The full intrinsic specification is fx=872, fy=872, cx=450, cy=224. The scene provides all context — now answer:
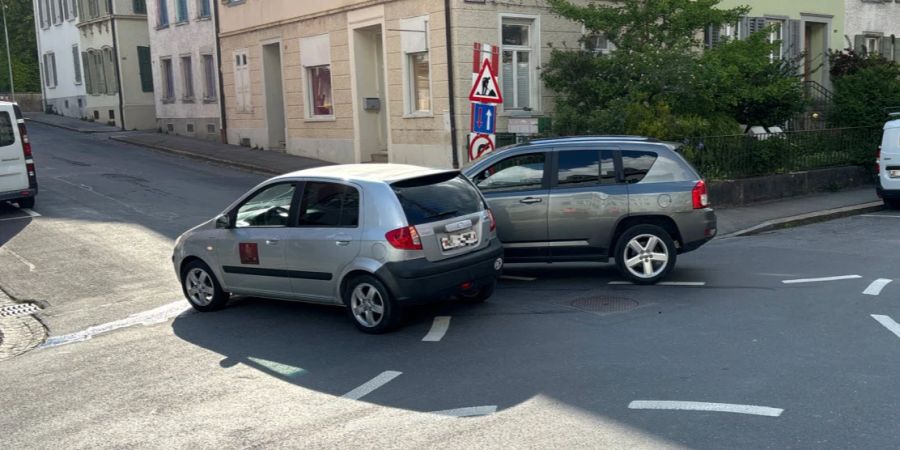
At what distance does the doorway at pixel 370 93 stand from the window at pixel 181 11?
12374mm

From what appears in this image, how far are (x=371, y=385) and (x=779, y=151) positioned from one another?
14317 millimetres

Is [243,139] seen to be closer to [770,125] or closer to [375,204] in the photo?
[770,125]

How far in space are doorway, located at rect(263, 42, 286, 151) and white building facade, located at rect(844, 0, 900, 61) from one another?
67.3 ft

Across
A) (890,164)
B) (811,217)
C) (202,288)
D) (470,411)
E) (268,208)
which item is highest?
(268,208)

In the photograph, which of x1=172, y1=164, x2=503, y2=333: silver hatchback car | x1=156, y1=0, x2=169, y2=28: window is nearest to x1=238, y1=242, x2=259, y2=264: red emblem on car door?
x1=172, y1=164, x2=503, y2=333: silver hatchback car

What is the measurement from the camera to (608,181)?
418 inches

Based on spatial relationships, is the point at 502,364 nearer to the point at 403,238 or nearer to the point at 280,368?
the point at 403,238

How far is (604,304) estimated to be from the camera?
946cm

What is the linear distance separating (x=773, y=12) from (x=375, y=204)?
24.5 meters

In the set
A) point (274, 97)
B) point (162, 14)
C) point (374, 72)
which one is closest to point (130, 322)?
point (374, 72)

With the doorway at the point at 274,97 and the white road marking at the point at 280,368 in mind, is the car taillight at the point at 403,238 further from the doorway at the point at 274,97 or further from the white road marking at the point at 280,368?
the doorway at the point at 274,97

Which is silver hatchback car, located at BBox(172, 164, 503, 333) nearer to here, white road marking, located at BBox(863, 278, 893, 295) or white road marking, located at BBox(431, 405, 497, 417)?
white road marking, located at BBox(431, 405, 497, 417)

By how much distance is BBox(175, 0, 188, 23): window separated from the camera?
110 feet

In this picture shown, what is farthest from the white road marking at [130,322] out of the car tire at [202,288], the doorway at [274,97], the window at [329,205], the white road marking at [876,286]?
the doorway at [274,97]
